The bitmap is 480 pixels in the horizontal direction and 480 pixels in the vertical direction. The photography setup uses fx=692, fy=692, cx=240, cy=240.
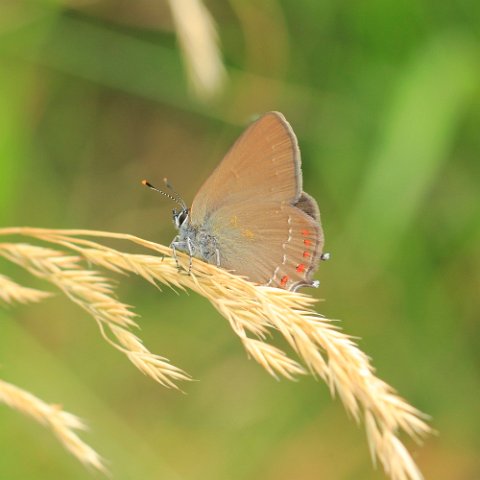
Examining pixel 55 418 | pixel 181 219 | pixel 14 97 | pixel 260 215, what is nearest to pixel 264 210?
pixel 260 215

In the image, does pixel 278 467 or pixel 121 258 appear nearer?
pixel 121 258

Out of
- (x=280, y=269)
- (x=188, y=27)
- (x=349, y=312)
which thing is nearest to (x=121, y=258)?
(x=280, y=269)

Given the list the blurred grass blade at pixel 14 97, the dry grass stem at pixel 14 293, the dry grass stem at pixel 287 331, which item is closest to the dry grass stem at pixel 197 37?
the blurred grass blade at pixel 14 97

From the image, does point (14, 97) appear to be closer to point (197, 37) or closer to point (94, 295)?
point (197, 37)

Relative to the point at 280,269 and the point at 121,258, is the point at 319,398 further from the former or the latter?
the point at 121,258

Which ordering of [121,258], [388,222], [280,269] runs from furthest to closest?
[388,222], [280,269], [121,258]

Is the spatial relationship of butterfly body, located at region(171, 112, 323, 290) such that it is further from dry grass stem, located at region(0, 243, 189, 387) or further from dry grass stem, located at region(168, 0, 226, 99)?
dry grass stem, located at region(168, 0, 226, 99)
